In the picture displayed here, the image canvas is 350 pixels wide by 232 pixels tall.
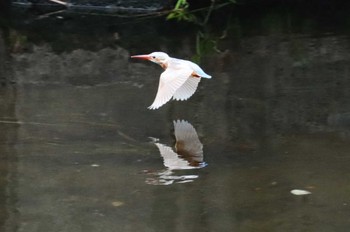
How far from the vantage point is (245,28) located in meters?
5.99

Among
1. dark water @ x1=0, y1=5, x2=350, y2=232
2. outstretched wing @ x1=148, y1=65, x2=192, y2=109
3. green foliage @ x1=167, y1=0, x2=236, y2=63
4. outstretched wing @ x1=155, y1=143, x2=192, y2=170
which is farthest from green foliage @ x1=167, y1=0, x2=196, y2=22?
outstretched wing @ x1=155, y1=143, x2=192, y2=170

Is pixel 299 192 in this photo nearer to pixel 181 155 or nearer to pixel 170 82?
pixel 181 155

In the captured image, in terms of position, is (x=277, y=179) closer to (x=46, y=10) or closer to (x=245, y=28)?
(x=245, y=28)

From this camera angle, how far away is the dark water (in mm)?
2770

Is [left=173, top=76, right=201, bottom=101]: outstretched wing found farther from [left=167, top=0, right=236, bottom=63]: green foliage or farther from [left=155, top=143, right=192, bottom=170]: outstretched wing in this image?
[left=167, top=0, right=236, bottom=63]: green foliage

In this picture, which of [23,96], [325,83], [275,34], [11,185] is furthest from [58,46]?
A: [11,185]

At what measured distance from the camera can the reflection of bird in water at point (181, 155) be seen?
10.0 feet

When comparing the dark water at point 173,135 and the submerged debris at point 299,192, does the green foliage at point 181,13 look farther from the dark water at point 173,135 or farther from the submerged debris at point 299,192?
the submerged debris at point 299,192

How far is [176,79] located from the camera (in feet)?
11.9

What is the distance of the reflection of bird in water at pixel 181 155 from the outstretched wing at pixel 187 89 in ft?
0.57

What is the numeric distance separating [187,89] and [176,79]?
27 cm

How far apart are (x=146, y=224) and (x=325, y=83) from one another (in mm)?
2077

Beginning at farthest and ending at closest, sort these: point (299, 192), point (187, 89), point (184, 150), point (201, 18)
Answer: point (201, 18)
point (187, 89)
point (184, 150)
point (299, 192)

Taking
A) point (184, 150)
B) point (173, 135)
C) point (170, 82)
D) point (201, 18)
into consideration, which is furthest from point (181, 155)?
point (201, 18)
